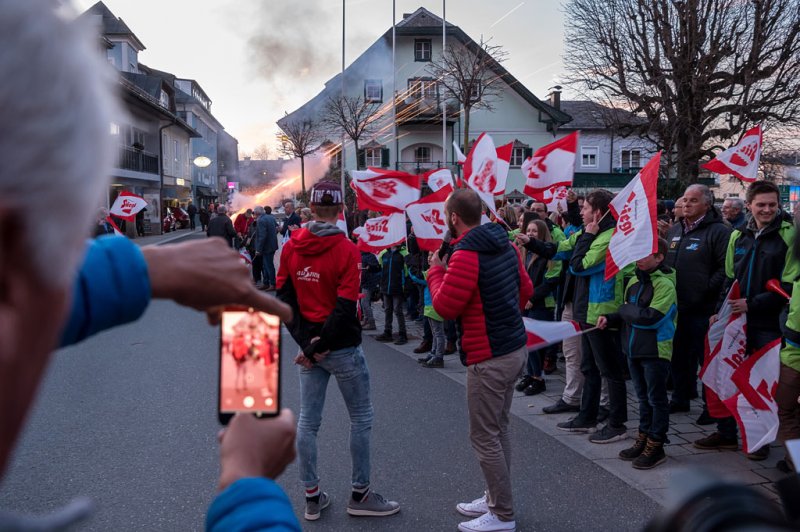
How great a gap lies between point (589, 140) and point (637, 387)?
41180mm

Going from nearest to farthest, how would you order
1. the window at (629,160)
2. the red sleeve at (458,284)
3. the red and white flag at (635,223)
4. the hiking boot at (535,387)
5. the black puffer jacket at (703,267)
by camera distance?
the red sleeve at (458,284)
the red and white flag at (635,223)
the black puffer jacket at (703,267)
the hiking boot at (535,387)
the window at (629,160)

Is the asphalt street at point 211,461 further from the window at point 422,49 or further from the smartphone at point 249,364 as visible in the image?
the window at point 422,49

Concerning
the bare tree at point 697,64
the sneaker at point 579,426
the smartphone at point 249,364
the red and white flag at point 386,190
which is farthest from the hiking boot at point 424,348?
the bare tree at point 697,64

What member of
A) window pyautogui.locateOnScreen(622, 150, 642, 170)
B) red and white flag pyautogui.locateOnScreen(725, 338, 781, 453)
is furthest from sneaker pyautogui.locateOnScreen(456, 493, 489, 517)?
window pyautogui.locateOnScreen(622, 150, 642, 170)

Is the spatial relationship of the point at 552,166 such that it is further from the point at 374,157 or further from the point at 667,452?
the point at 374,157

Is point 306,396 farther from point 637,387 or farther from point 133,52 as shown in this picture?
point 133,52

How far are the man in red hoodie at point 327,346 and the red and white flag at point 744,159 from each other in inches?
207

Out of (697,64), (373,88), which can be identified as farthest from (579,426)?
(373,88)

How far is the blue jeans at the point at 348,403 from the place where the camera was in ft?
13.7

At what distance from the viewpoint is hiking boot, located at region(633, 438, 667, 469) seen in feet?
16.0

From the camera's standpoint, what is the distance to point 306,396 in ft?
13.8

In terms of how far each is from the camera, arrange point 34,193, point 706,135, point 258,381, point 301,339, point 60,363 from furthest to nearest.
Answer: point 706,135 < point 60,363 < point 301,339 < point 258,381 < point 34,193

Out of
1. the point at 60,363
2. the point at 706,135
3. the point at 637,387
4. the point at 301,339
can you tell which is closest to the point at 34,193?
the point at 301,339

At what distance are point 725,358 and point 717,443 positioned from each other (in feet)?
2.24
